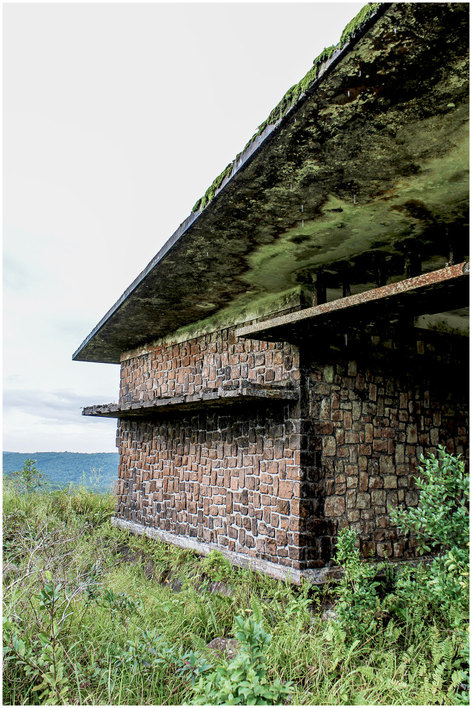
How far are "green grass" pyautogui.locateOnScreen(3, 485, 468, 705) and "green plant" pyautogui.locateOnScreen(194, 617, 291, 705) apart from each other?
0.18 metres

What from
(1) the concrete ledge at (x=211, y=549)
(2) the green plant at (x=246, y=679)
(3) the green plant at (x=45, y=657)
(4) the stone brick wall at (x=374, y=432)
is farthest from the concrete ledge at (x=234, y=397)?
(2) the green plant at (x=246, y=679)

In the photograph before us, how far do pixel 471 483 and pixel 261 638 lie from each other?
1.83 meters

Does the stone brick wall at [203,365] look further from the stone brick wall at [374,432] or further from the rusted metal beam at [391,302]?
the rusted metal beam at [391,302]

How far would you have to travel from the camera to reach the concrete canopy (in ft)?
10.1

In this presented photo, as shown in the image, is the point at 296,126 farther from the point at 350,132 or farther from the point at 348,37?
the point at 348,37

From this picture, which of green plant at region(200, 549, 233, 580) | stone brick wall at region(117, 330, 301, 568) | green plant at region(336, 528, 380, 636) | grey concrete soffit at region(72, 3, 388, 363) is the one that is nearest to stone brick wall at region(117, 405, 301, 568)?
stone brick wall at region(117, 330, 301, 568)

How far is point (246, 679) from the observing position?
10.2 ft

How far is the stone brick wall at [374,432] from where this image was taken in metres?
6.52

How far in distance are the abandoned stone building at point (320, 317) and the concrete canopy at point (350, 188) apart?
0.06 ft

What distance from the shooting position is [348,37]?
2920mm

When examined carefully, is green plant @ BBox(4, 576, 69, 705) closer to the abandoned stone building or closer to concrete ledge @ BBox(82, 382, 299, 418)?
concrete ledge @ BBox(82, 382, 299, 418)

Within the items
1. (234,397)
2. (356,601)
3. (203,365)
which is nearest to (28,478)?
(203,365)

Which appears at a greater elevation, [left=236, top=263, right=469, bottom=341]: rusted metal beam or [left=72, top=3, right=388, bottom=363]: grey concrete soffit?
[left=72, top=3, right=388, bottom=363]: grey concrete soffit

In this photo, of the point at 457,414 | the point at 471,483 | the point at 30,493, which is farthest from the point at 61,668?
the point at 30,493
